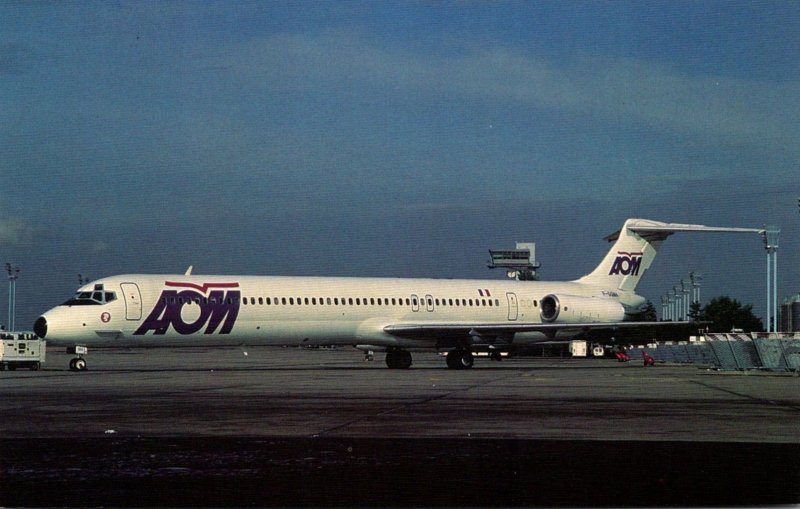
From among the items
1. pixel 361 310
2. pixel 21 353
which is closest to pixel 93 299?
pixel 21 353

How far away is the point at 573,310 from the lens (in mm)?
48438

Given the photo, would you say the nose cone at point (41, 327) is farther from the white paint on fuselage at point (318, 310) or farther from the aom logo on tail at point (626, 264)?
the aom logo on tail at point (626, 264)

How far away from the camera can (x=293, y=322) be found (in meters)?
40.9

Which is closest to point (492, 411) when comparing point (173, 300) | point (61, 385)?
point (61, 385)

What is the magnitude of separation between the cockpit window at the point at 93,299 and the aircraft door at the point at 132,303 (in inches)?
16.4

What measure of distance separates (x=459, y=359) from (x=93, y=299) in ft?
50.2

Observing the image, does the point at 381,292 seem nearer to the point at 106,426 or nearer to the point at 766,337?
the point at 766,337

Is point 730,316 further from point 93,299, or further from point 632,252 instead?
point 93,299

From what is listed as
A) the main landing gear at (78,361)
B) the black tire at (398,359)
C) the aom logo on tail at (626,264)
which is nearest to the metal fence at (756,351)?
the aom logo on tail at (626,264)

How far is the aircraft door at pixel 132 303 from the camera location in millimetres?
37156

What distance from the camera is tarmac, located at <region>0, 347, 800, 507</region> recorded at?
29.6 ft

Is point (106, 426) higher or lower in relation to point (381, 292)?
lower

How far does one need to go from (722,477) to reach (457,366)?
34904 mm

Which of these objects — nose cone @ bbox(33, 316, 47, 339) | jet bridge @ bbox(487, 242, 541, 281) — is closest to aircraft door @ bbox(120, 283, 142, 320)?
nose cone @ bbox(33, 316, 47, 339)
